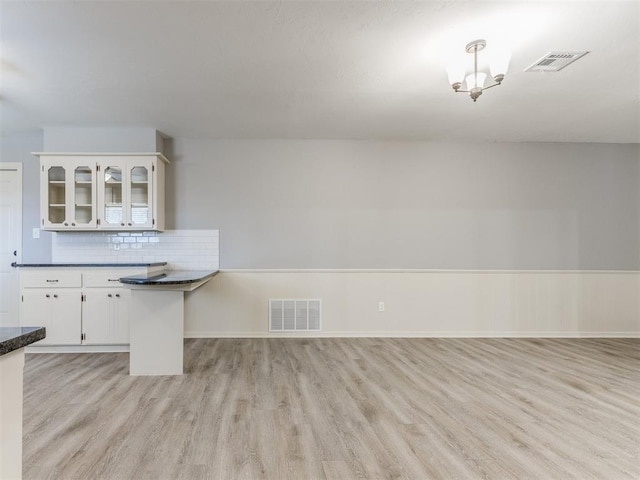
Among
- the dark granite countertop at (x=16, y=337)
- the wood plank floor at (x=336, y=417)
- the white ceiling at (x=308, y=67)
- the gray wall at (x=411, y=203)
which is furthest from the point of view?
the gray wall at (x=411, y=203)

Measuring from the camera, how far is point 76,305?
3557 millimetres

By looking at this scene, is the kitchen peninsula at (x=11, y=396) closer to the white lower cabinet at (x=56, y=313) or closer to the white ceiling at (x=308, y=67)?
the white ceiling at (x=308, y=67)

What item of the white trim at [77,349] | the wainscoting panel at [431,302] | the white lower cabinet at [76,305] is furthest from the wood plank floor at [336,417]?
the wainscoting panel at [431,302]

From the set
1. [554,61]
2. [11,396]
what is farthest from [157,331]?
[554,61]

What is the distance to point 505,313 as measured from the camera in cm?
434

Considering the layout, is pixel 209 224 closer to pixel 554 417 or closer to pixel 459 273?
pixel 459 273

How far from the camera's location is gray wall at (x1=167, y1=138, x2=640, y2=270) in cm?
428

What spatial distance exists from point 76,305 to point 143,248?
924 millimetres

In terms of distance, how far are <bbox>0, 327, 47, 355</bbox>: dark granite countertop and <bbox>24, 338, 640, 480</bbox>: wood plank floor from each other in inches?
44.7

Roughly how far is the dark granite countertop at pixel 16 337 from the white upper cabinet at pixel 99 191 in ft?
10.4

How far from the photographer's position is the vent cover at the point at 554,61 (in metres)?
2.38

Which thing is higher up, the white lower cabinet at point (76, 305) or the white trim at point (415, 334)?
the white lower cabinet at point (76, 305)

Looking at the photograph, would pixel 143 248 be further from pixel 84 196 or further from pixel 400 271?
pixel 400 271

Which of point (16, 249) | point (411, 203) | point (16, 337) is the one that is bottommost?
point (16, 337)
